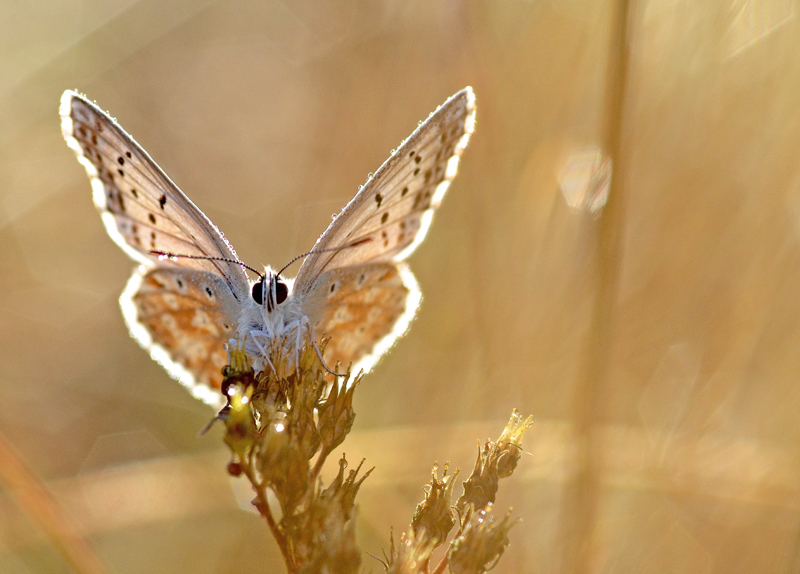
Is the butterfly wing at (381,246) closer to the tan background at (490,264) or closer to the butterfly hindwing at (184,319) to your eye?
the butterfly hindwing at (184,319)

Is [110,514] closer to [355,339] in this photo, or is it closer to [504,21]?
[355,339]

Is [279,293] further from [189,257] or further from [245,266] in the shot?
[189,257]

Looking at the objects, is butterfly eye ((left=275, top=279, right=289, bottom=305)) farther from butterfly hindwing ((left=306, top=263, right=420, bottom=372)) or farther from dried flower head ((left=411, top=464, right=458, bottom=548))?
dried flower head ((left=411, top=464, right=458, bottom=548))

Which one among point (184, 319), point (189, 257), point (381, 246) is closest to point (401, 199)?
point (381, 246)

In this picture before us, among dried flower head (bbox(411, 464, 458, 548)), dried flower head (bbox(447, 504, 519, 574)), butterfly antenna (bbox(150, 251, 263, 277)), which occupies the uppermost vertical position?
butterfly antenna (bbox(150, 251, 263, 277))

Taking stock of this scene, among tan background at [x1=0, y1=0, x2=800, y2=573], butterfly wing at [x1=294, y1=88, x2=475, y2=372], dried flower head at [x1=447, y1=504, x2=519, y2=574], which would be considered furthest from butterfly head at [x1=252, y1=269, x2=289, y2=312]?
dried flower head at [x1=447, y1=504, x2=519, y2=574]

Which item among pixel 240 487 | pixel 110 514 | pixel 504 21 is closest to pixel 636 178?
pixel 504 21
